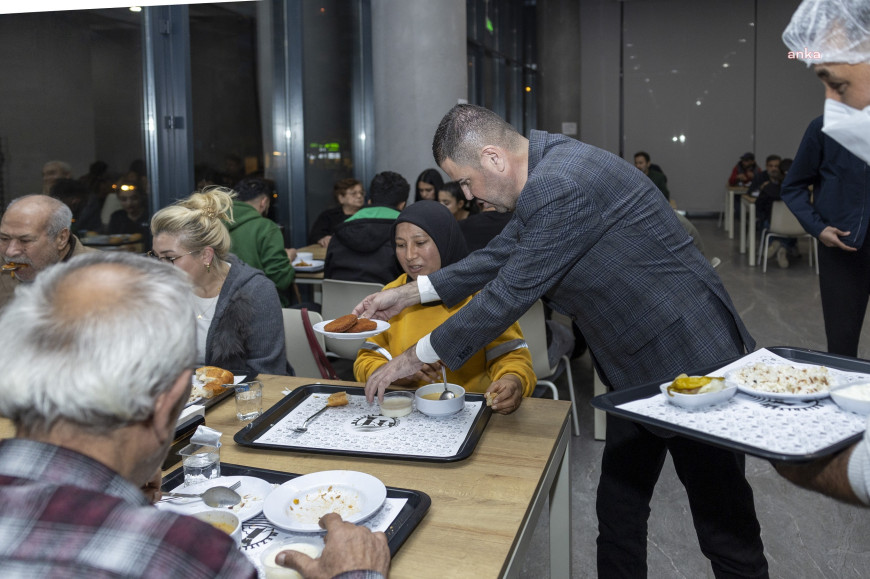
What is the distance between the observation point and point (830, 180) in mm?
3162

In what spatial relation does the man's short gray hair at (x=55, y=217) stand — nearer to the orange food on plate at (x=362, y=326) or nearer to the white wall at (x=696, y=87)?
the orange food on plate at (x=362, y=326)

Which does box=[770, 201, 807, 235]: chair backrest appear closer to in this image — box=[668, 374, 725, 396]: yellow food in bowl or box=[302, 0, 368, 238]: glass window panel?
box=[302, 0, 368, 238]: glass window panel

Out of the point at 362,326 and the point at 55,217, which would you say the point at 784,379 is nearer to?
the point at 362,326

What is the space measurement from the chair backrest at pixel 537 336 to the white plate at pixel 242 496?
6.34ft

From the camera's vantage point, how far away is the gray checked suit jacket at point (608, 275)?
5.76 ft

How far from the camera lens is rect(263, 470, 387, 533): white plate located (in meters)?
1.31

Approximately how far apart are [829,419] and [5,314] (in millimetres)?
1360

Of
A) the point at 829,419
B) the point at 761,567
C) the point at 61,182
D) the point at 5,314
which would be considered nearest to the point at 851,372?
the point at 829,419

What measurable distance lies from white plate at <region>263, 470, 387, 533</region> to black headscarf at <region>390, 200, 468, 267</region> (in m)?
1.30

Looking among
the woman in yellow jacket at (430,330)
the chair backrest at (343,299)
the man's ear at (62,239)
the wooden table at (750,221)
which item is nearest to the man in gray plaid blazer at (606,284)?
the woman in yellow jacket at (430,330)

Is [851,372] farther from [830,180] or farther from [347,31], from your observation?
[347,31]

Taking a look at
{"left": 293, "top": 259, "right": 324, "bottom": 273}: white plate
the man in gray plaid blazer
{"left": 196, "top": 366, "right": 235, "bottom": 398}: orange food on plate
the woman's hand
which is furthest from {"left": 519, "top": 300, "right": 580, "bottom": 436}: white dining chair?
{"left": 293, "top": 259, "right": 324, "bottom": 273}: white plate

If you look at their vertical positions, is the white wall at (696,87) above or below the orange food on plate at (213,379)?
above

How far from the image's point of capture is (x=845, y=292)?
3.08m
